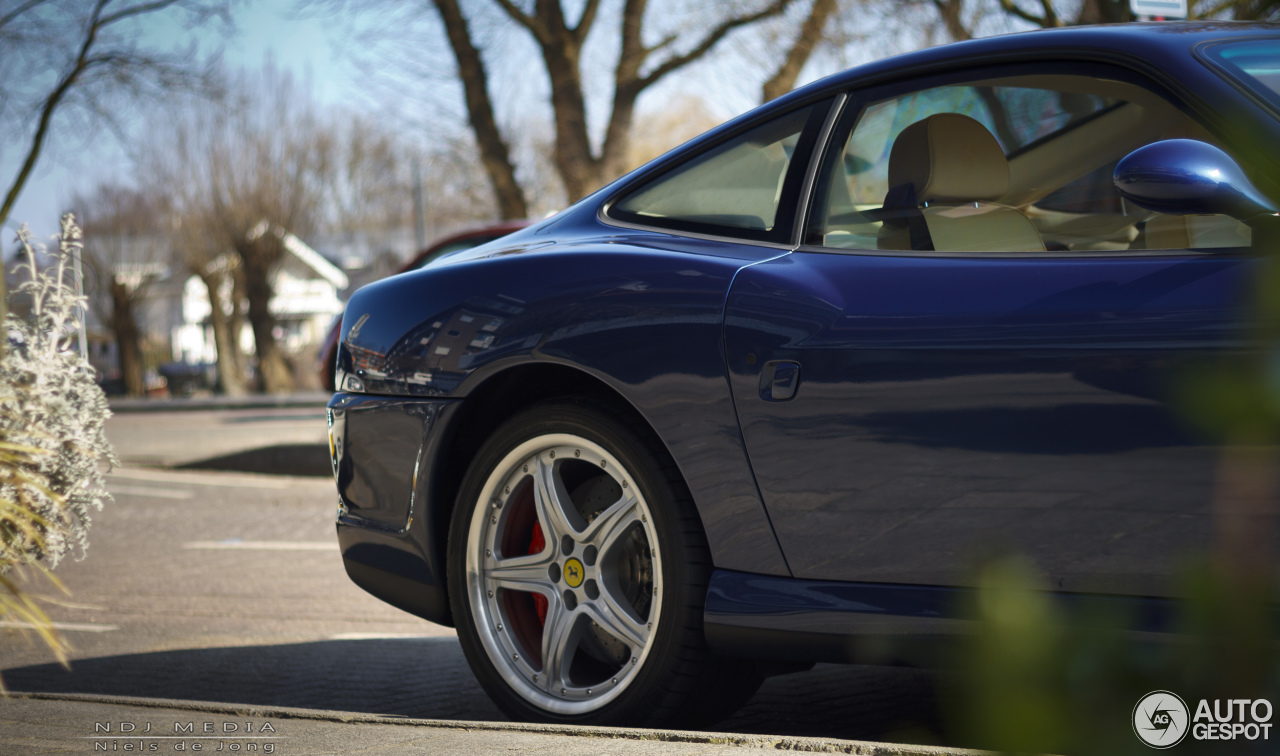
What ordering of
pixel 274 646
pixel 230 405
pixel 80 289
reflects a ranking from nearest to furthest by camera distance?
pixel 80 289
pixel 274 646
pixel 230 405

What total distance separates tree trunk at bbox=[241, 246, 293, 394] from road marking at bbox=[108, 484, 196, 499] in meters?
31.2

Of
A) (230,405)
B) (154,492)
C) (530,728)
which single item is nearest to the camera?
(530,728)

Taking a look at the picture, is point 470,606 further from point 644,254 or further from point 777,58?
point 777,58

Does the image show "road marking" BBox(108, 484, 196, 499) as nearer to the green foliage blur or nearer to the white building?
the green foliage blur

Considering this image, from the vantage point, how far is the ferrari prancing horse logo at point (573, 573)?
9.18 ft

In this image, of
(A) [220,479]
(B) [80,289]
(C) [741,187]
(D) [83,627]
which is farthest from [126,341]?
(C) [741,187]

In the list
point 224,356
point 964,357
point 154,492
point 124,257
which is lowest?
point 154,492

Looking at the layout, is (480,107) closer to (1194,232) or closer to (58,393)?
(58,393)

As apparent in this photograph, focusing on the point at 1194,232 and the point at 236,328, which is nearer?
the point at 1194,232

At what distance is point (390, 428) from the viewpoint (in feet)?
10.1

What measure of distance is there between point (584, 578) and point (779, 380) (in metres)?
0.72

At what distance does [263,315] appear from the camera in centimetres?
4181

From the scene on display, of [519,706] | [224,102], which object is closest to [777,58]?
[224,102]

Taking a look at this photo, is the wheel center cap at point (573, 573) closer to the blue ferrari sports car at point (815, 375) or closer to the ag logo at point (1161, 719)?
the blue ferrari sports car at point (815, 375)
